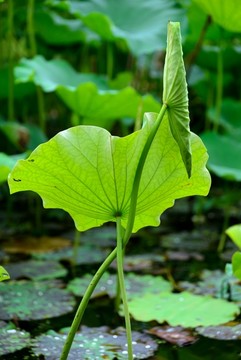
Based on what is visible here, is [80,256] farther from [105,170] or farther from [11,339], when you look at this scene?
[105,170]

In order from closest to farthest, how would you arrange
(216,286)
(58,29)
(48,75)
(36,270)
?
1. (216,286)
2. (36,270)
3. (48,75)
4. (58,29)

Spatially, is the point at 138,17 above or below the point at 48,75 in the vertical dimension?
above

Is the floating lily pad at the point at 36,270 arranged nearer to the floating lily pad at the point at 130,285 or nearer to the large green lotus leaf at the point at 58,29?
the floating lily pad at the point at 130,285

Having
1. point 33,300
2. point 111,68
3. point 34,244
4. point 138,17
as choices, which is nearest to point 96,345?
point 33,300

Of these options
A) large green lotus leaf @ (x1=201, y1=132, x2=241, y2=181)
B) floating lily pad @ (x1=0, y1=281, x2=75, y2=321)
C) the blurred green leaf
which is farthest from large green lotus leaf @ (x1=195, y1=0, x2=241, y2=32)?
floating lily pad @ (x1=0, y1=281, x2=75, y2=321)

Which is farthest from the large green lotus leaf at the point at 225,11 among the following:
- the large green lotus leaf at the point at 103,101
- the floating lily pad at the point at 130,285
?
the floating lily pad at the point at 130,285

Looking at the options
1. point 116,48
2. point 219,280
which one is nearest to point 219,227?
point 219,280
